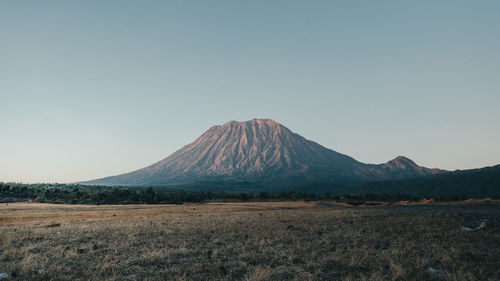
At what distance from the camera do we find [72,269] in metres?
10.9

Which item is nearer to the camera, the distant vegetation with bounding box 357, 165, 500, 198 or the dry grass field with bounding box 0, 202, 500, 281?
the dry grass field with bounding box 0, 202, 500, 281

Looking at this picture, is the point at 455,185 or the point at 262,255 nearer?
the point at 262,255

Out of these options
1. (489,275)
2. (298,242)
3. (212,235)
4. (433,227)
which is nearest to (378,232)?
(433,227)

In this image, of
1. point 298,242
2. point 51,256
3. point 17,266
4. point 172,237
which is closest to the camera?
point 17,266

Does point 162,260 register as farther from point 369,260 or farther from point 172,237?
point 369,260

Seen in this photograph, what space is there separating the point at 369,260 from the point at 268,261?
4084 mm

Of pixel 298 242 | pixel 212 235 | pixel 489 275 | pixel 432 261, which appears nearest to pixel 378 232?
pixel 298 242

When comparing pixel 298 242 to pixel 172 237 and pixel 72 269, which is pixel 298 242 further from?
pixel 72 269

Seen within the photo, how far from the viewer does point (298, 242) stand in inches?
626

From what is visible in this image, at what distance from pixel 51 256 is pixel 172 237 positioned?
6.74 metres

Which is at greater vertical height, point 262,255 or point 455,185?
point 262,255

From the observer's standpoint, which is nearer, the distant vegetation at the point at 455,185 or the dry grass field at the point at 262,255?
the dry grass field at the point at 262,255

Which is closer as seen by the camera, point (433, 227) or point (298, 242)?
point (298, 242)

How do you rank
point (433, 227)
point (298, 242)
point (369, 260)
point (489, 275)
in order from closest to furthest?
point (489, 275)
point (369, 260)
point (298, 242)
point (433, 227)
